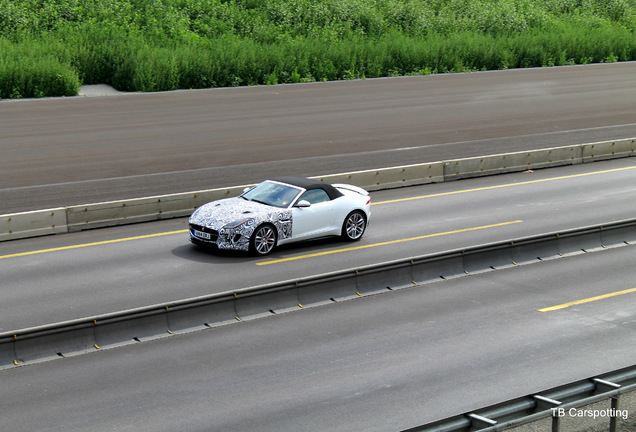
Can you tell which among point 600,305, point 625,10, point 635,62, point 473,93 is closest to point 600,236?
point 600,305

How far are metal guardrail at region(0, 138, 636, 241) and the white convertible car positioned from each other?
11.0 feet

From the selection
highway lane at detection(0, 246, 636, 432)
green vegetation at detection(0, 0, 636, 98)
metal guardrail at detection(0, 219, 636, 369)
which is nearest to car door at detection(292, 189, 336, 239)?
metal guardrail at detection(0, 219, 636, 369)

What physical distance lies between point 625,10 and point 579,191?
58.5 meters

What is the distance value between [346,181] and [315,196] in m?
6.21

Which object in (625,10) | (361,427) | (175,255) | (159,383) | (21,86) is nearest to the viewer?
(361,427)

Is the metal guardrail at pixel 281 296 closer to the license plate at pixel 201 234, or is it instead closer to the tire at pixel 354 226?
the tire at pixel 354 226

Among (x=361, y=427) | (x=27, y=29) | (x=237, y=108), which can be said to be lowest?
Answer: (x=361, y=427)

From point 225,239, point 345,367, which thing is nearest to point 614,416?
point 345,367

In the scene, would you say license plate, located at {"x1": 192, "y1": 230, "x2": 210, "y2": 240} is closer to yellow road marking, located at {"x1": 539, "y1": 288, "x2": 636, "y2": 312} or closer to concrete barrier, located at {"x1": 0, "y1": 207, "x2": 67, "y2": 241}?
concrete barrier, located at {"x1": 0, "y1": 207, "x2": 67, "y2": 241}

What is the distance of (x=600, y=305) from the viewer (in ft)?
47.8

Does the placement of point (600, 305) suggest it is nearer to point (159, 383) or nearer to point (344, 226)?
point (344, 226)

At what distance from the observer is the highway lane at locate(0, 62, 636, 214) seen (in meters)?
26.3

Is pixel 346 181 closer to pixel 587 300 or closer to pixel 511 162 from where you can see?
pixel 511 162

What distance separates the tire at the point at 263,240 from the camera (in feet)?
57.9
